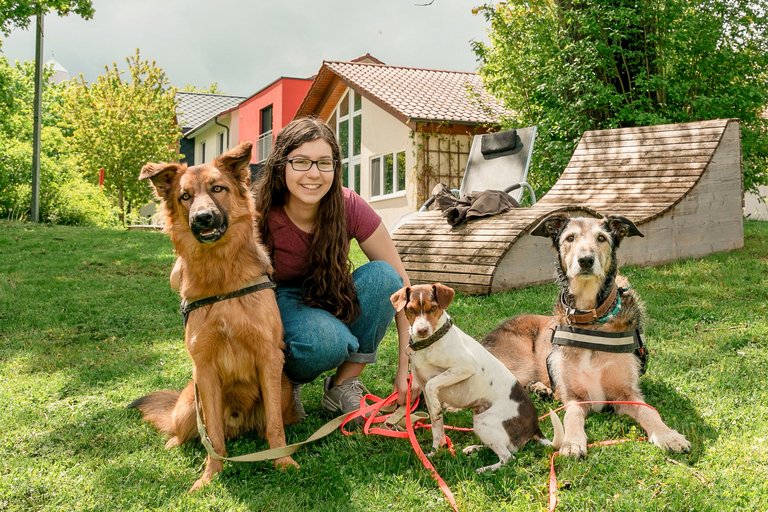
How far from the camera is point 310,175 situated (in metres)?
3.55

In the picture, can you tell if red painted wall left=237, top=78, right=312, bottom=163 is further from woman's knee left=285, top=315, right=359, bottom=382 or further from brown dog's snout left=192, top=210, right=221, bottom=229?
brown dog's snout left=192, top=210, right=221, bottom=229

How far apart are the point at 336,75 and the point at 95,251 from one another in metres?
13.0

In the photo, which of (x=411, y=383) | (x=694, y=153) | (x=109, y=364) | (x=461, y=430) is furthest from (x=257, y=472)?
(x=694, y=153)

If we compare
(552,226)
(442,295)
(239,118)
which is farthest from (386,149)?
(442,295)

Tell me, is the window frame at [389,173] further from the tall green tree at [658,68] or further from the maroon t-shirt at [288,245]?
the maroon t-shirt at [288,245]

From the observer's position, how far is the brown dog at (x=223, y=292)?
3.12 meters

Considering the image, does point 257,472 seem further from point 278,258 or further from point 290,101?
point 290,101

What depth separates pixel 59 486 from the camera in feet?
9.87

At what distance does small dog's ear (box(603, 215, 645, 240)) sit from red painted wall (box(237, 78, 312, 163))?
2428 centimetres

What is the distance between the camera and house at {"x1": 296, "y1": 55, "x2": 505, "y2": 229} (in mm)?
19047

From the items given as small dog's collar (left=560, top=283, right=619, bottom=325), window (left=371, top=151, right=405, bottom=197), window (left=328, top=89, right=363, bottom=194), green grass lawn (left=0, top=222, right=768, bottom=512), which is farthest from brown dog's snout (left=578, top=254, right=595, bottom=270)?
window (left=328, top=89, right=363, bottom=194)

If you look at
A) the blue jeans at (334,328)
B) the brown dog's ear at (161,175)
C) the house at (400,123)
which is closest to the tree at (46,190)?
the house at (400,123)

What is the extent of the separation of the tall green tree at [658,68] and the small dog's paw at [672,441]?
9.49 m

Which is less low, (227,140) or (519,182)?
(227,140)
